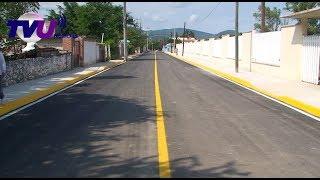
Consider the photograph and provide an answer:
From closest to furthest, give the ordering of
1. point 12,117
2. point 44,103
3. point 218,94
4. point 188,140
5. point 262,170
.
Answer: point 262,170 → point 188,140 → point 12,117 → point 44,103 → point 218,94

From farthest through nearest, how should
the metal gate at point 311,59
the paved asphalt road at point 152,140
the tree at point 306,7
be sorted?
the tree at point 306,7 < the metal gate at point 311,59 < the paved asphalt road at point 152,140

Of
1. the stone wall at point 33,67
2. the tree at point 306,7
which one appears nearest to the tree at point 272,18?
the tree at point 306,7

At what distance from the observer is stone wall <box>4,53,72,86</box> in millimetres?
20094

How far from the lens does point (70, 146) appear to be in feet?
27.0

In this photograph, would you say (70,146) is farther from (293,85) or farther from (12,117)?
(293,85)

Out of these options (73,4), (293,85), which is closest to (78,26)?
(73,4)

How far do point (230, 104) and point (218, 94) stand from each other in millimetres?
3005

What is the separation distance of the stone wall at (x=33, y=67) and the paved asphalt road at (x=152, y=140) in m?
5.97

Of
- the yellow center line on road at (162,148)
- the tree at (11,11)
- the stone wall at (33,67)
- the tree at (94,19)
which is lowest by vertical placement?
the yellow center line on road at (162,148)

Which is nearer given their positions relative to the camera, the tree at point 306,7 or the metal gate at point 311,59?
the metal gate at point 311,59

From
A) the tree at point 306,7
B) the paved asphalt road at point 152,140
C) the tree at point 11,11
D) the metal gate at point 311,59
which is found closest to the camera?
the paved asphalt road at point 152,140

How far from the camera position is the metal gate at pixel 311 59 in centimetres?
2134

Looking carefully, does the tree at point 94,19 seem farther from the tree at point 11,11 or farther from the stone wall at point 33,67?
the tree at point 11,11

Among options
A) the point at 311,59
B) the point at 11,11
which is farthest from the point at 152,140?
the point at 311,59
